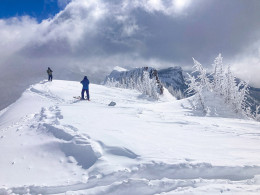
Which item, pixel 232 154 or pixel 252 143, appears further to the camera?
pixel 252 143

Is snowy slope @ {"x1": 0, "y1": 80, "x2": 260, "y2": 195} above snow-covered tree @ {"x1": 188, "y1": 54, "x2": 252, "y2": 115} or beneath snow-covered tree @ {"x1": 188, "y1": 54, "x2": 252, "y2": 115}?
beneath

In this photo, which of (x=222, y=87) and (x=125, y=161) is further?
(x=222, y=87)

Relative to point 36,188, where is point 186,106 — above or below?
above

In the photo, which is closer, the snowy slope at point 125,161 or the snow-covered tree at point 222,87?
the snowy slope at point 125,161

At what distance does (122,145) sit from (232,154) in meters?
2.65

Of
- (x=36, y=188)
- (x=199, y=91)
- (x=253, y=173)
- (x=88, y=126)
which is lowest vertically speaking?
(x=36, y=188)

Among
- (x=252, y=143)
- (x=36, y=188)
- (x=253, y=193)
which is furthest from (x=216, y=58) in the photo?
(x=36, y=188)

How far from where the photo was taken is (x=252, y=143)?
7633 mm

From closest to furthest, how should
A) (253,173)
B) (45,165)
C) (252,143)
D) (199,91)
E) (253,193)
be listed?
1. (253,193)
2. (253,173)
3. (45,165)
4. (252,143)
5. (199,91)

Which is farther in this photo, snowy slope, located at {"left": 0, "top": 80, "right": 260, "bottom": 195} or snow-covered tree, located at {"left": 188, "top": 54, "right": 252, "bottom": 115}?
snow-covered tree, located at {"left": 188, "top": 54, "right": 252, "bottom": 115}

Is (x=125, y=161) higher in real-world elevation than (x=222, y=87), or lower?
lower

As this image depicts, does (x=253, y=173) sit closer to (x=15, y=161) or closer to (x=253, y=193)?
(x=253, y=193)

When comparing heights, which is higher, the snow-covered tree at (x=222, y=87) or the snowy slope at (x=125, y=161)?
the snow-covered tree at (x=222, y=87)

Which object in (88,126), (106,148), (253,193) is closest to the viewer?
(253,193)
